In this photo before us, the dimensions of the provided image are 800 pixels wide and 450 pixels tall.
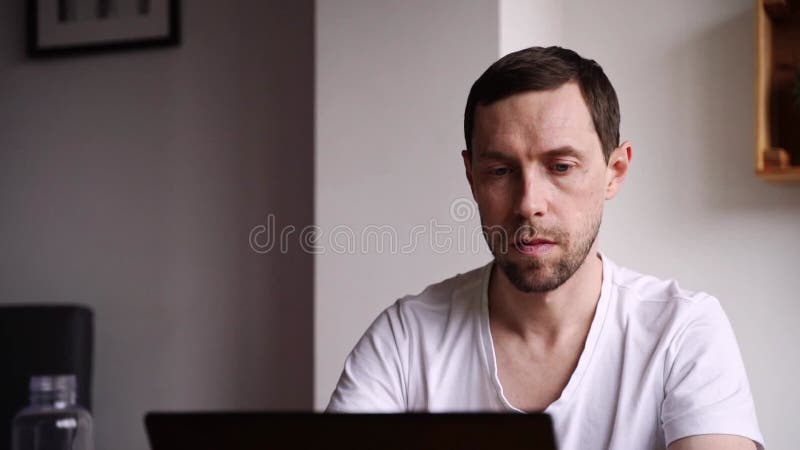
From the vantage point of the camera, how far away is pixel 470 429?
724 mm

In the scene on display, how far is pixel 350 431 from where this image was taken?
0.75m

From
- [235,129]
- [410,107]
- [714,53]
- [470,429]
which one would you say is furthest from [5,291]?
[470,429]

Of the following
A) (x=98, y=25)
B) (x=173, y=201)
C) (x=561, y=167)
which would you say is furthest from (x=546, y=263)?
(x=98, y=25)

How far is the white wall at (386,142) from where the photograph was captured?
6.37ft

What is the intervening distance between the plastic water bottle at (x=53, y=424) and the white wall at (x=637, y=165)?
936 mm

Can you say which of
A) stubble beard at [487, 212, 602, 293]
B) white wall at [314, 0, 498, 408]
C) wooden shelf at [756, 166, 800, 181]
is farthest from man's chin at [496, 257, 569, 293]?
wooden shelf at [756, 166, 800, 181]

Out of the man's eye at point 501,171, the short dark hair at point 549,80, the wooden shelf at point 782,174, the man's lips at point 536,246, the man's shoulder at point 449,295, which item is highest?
the short dark hair at point 549,80

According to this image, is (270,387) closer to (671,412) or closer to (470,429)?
(671,412)

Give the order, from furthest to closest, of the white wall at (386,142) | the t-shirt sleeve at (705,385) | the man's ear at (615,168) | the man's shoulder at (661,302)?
the white wall at (386,142)
the man's ear at (615,168)
the man's shoulder at (661,302)
the t-shirt sleeve at (705,385)

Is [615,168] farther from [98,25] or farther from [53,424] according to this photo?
[98,25]

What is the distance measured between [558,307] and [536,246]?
125mm

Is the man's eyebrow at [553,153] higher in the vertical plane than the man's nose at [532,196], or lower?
higher

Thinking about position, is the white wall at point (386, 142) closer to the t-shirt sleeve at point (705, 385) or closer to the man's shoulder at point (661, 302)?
the man's shoulder at point (661, 302)

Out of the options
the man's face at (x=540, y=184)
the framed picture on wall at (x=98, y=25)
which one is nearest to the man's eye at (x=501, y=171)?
the man's face at (x=540, y=184)
